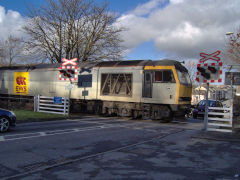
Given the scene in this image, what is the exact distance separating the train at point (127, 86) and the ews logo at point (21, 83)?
1685 millimetres

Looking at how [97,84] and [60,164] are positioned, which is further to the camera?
[97,84]

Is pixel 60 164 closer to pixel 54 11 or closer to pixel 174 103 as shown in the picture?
pixel 174 103

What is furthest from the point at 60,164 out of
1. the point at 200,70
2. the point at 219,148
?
the point at 200,70

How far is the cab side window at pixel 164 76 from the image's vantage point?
1350 centimetres

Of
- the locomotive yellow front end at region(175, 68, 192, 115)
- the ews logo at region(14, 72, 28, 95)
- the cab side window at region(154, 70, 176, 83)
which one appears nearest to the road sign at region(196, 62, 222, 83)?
the locomotive yellow front end at region(175, 68, 192, 115)

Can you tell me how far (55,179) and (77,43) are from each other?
22.5 metres

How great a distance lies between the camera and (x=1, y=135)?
26.6 ft

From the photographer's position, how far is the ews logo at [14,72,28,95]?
19953 millimetres

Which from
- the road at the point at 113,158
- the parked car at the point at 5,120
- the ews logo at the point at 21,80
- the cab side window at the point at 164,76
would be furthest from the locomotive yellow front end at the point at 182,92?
the ews logo at the point at 21,80

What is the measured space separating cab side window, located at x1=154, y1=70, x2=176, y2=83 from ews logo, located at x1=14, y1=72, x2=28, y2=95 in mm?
11856

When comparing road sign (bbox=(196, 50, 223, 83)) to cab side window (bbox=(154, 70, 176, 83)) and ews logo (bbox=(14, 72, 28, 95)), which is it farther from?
ews logo (bbox=(14, 72, 28, 95))

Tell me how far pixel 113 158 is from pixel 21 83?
665 inches

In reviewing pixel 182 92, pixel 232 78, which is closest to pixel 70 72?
pixel 182 92

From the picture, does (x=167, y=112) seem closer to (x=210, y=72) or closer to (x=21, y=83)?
(x=210, y=72)
